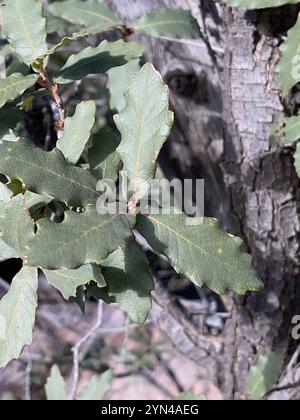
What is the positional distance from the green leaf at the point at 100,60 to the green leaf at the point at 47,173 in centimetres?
23

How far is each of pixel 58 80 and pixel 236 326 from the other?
85cm

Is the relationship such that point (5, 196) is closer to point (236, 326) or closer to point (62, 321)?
point (236, 326)

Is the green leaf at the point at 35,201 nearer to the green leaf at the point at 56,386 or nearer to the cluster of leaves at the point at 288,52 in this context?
the cluster of leaves at the point at 288,52

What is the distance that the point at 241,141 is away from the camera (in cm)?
124

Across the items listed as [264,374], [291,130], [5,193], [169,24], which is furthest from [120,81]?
[264,374]

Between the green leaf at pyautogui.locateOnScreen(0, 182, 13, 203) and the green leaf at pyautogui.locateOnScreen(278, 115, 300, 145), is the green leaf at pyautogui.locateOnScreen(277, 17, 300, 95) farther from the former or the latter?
the green leaf at pyautogui.locateOnScreen(0, 182, 13, 203)

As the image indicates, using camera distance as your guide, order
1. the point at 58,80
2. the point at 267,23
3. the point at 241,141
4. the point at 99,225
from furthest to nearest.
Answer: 1. the point at 241,141
2. the point at 267,23
3. the point at 58,80
4. the point at 99,225

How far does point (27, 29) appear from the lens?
2.98ft

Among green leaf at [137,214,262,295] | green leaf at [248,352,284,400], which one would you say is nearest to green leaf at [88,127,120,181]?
green leaf at [137,214,262,295]

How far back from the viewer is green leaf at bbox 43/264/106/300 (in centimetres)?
78

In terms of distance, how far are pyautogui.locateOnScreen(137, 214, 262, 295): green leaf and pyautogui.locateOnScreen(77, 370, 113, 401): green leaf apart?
2.86 ft

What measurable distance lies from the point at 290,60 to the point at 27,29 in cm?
43
